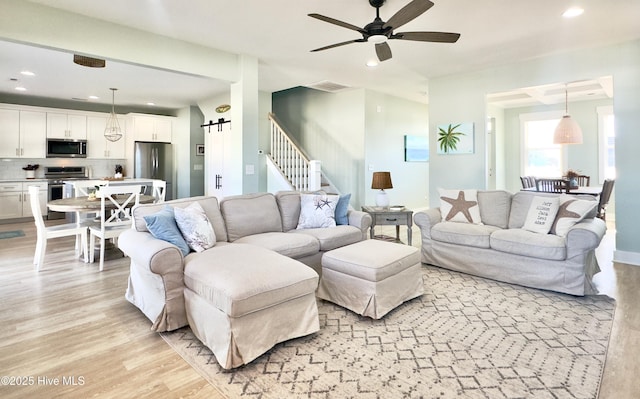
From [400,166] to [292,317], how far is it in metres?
6.26

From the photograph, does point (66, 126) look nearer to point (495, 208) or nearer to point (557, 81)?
point (495, 208)

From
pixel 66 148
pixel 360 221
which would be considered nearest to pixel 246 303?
pixel 360 221

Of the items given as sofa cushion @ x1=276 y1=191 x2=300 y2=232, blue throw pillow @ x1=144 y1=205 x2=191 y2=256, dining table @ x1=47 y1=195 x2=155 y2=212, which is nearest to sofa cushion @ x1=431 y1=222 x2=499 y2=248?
sofa cushion @ x1=276 y1=191 x2=300 y2=232

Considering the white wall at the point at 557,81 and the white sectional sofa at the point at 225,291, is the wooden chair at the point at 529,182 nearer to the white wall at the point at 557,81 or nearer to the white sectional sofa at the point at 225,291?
the white wall at the point at 557,81

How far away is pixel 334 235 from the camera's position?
3.59m

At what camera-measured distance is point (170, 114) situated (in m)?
9.27

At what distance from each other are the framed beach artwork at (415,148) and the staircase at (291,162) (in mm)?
2587

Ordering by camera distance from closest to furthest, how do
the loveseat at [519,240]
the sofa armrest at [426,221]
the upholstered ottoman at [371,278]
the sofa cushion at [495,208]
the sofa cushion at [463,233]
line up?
the upholstered ottoman at [371,278]
the loveseat at [519,240]
the sofa cushion at [463,233]
the sofa cushion at [495,208]
the sofa armrest at [426,221]

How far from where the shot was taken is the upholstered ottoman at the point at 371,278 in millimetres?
2643

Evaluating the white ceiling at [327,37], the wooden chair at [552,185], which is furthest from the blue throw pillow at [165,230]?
the wooden chair at [552,185]

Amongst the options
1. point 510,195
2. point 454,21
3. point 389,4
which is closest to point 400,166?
point 510,195

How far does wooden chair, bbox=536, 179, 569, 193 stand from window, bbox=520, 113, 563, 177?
2.73 metres

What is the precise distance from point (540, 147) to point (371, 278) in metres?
7.57

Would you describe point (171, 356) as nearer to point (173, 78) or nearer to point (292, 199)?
point (292, 199)
